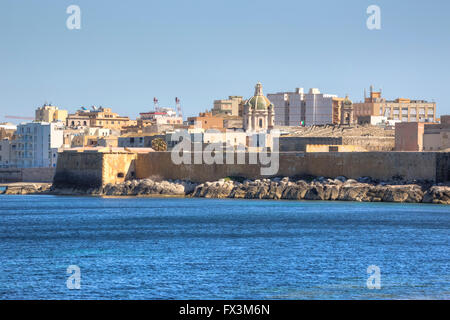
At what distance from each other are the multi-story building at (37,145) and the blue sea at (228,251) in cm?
3200

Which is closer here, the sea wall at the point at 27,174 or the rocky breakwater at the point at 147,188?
the rocky breakwater at the point at 147,188

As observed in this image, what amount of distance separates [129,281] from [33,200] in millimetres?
36083

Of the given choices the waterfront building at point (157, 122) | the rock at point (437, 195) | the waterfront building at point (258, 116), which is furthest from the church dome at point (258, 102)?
the rock at point (437, 195)

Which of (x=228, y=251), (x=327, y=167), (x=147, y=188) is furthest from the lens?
(x=147, y=188)

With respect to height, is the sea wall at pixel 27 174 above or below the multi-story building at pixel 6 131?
below

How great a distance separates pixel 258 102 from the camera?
77750 mm

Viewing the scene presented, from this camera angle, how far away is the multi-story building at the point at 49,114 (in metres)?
108

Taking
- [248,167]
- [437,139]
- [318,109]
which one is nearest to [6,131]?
[318,109]

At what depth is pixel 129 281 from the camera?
21.6 meters

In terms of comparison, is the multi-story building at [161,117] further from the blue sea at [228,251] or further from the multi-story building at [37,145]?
the blue sea at [228,251]

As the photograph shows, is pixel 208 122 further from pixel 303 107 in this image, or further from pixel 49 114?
pixel 49 114

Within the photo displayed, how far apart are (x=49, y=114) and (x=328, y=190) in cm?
6666
